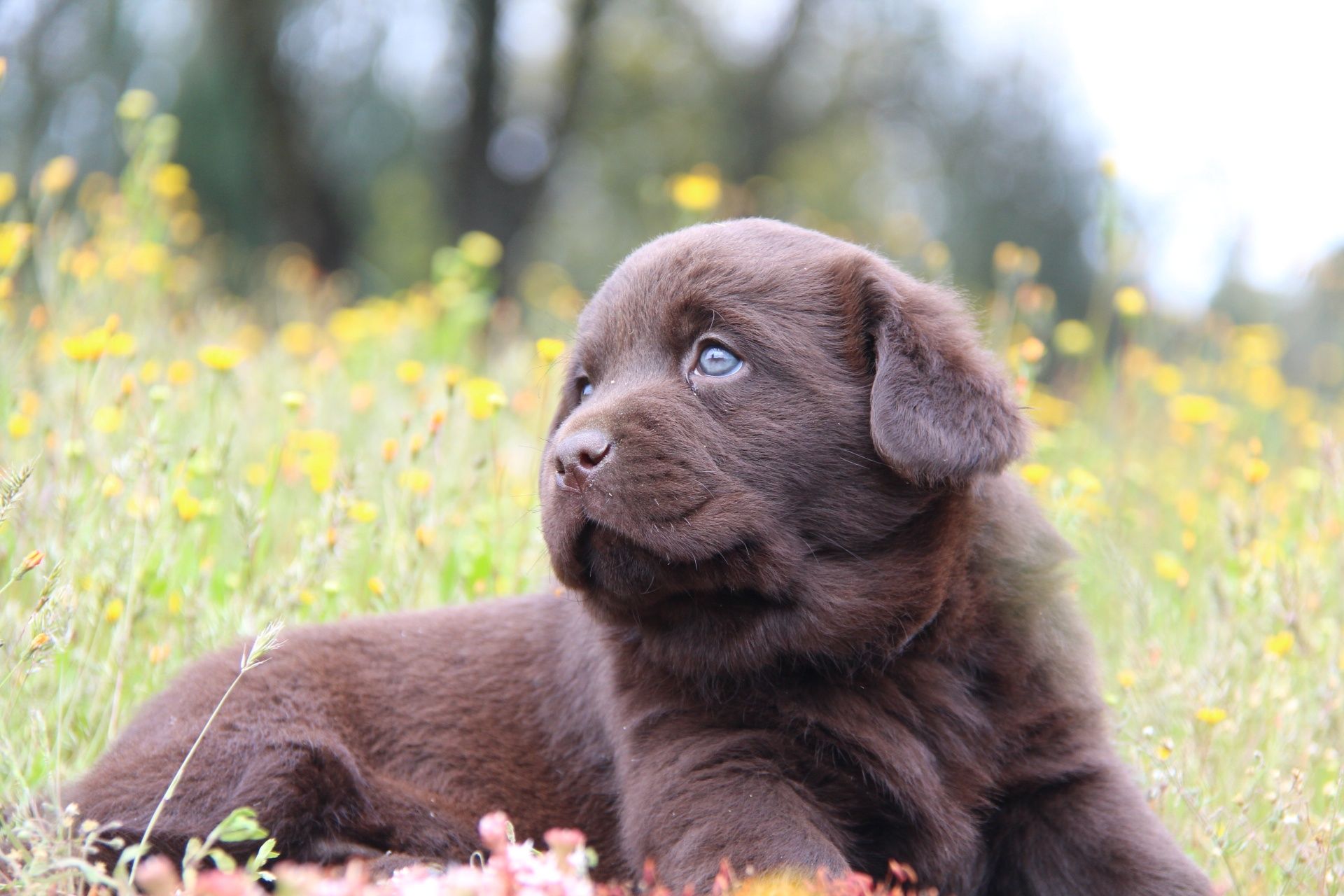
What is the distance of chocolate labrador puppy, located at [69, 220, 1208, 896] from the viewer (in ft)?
7.09

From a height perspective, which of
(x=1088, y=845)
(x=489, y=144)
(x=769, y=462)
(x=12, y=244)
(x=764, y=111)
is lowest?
(x=1088, y=845)

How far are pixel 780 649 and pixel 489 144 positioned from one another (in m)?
12.4

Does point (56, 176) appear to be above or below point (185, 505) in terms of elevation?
above

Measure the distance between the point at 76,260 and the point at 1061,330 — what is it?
149 inches

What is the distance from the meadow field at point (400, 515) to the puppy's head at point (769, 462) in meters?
0.72

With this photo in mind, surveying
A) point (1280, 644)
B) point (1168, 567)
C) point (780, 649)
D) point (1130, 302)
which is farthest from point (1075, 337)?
point (780, 649)

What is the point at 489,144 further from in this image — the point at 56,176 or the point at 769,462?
the point at 769,462

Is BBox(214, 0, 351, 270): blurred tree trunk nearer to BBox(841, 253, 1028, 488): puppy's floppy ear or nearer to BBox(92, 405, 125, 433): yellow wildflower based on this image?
BBox(92, 405, 125, 433): yellow wildflower

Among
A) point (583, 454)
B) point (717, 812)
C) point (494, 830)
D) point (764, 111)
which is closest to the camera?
point (494, 830)

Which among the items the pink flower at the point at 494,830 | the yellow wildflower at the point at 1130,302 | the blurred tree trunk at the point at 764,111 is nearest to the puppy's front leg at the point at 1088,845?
the pink flower at the point at 494,830

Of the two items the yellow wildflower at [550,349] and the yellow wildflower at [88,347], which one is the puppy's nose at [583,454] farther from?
the yellow wildflower at [88,347]

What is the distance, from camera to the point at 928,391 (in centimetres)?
222

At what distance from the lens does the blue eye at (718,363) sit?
91.4 inches

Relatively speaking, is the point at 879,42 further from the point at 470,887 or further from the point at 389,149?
the point at 470,887
